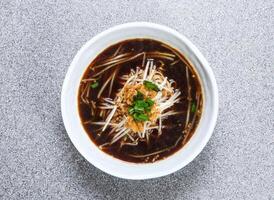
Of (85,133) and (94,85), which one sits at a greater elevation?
(94,85)

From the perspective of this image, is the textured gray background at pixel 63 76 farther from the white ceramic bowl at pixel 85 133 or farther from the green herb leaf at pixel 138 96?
the green herb leaf at pixel 138 96

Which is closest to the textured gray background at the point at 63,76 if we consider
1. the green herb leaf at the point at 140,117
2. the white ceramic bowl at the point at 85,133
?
the white ceramic bowl at the point at 85,133

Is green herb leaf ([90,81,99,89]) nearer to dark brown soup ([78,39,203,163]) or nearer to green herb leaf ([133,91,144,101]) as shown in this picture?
dark brown soup ([78,39,203,163])

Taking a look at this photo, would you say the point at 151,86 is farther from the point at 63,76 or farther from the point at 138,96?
the point at 63,76

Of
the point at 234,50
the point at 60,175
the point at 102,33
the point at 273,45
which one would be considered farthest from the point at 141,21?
the point at 60,175

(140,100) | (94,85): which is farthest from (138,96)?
(94,85)
